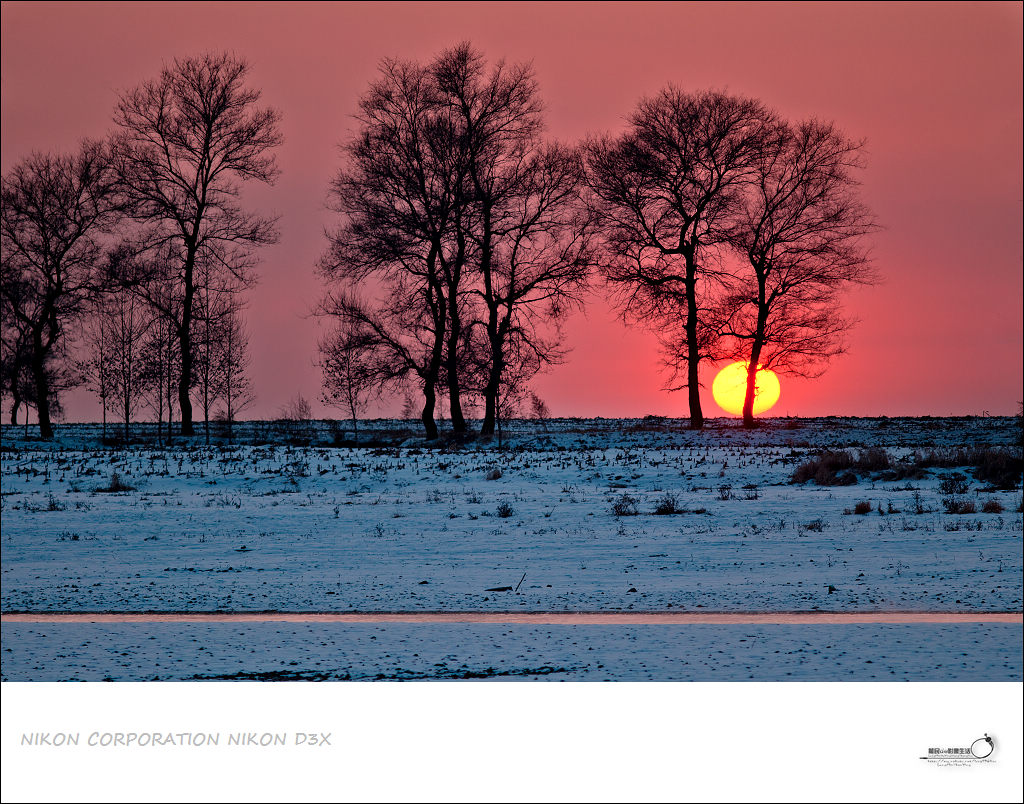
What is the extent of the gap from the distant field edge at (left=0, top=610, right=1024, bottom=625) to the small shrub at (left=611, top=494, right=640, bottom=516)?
22.8 ft

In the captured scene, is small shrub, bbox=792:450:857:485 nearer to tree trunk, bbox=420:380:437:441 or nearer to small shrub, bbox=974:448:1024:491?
small shrub, bbox=974:448:1024:491

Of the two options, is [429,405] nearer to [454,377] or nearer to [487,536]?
[454,377]

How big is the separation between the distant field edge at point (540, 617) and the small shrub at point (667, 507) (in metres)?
7.11

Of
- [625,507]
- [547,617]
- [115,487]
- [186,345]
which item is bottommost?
[547,617]

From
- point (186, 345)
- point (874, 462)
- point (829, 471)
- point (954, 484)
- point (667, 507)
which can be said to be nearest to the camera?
point (667, 507)

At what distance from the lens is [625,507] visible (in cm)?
1652

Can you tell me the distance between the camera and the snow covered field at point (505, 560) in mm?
7094

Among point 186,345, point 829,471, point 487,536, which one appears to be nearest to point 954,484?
point 829,471

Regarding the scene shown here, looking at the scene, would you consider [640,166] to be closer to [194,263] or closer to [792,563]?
[194,263]

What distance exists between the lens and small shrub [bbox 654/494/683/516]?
1598 cm

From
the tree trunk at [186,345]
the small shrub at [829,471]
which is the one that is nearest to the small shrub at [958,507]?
the small shrub at [829,471]

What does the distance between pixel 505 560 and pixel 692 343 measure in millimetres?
26123

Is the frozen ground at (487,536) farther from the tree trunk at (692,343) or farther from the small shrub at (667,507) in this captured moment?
the tree trunk at (692,343)

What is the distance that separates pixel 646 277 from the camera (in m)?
36.3
